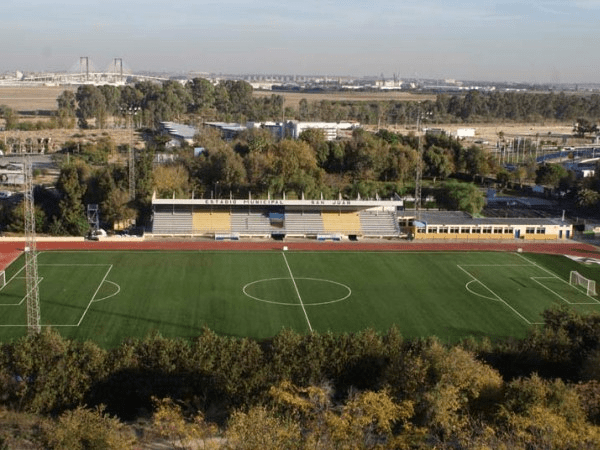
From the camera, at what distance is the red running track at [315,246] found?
156 feet

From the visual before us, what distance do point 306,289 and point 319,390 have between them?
1859 cm

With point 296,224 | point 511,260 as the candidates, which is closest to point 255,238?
point 296,224

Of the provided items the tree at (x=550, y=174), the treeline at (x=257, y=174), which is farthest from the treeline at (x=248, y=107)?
the tree at (x=550, y=174)

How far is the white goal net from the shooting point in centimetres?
3889

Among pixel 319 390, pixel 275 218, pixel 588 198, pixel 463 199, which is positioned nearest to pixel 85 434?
pixel 319 390

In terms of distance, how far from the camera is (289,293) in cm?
3797

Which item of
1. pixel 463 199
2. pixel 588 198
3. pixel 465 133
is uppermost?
pixel 465 133

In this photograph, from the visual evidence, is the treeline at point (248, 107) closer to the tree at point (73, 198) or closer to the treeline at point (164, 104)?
the treeline at point (164, 104)

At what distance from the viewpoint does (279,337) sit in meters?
25.0

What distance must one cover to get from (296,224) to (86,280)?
59.1 ft

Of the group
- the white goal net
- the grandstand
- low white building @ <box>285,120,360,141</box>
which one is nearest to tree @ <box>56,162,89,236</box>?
the grandstand

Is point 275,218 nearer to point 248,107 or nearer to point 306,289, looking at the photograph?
point 306,289

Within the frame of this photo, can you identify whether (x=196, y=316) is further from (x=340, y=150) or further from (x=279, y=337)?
(x=340, y=150)

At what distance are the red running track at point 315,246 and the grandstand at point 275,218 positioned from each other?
63.1 inches
